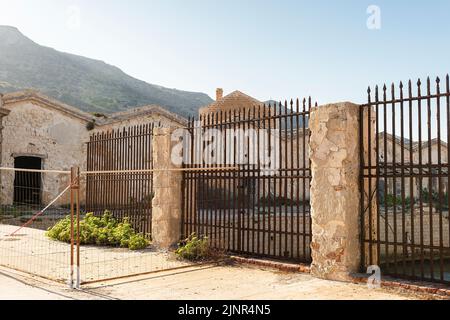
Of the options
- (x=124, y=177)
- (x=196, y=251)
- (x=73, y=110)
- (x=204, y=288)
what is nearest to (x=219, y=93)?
(x=73, y=110)

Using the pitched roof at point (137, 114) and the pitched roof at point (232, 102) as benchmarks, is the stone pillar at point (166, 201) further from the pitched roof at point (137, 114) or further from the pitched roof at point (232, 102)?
the pitched roof at point (232, 102)

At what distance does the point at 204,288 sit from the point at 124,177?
18.9 ft

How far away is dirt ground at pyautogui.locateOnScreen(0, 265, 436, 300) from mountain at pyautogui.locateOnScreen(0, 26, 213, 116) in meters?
53.5

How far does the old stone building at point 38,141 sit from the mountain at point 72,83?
39.0m

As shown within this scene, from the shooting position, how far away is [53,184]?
731 inches

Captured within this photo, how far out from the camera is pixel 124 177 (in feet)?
35.8

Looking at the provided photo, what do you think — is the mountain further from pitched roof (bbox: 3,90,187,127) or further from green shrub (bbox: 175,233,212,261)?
green shrub (bbox: 175,233,212,261)

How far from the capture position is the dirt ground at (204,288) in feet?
17.5

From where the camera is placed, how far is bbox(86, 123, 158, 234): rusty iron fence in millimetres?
10219

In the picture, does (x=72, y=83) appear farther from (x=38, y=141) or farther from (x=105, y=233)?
(x=105, y=233)

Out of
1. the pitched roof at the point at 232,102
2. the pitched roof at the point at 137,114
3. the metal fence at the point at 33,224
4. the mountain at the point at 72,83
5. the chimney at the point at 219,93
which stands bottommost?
the metal fence at the point at 33,224

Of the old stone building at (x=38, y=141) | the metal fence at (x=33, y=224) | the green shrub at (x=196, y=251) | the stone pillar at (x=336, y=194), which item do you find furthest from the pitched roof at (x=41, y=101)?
the stone pillar at (x=336, y=194)

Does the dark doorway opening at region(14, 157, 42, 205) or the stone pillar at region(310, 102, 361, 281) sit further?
the dark doorway opening at region(14, 157, 42, 205)

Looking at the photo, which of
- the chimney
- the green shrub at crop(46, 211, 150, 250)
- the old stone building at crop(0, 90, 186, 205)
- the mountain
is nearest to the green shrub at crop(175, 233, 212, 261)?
the green shrub at crop(46, 211, 150, 250)
